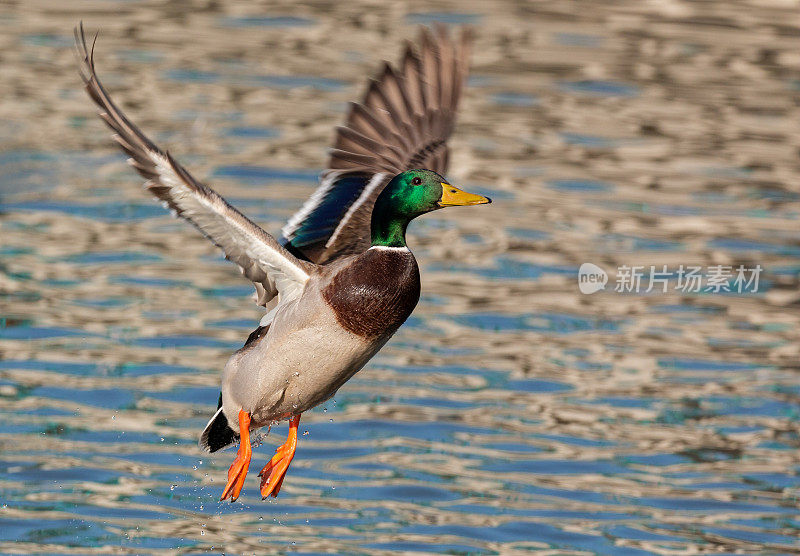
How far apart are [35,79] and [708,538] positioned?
28.0ft

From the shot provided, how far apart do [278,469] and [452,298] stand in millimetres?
4175

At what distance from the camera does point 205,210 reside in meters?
6.29

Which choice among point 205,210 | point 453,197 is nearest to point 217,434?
point 205,210

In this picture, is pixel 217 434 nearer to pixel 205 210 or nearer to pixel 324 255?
pixel 324 255

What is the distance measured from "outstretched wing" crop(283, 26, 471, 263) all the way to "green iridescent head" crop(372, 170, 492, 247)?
58 cm

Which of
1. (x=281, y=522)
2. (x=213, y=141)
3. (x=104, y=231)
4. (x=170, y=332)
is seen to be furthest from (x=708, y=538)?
(x=213, y=141)

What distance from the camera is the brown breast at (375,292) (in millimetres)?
6547

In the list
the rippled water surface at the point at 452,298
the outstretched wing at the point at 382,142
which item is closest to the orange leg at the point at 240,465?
the outstretched wing at the point at 382,142

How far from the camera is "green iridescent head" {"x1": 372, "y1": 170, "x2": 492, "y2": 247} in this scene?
6.61 meters

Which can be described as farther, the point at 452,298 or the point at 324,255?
the point at 452,298

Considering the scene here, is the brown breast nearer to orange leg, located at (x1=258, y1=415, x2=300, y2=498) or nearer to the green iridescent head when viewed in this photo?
the green iridescent head

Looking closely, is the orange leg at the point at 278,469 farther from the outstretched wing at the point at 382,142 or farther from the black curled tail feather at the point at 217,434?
the outstretched wing at the point at 382,142

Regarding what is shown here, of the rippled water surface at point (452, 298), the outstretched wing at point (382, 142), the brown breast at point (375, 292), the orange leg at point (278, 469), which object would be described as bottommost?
the rippled water surface at point (452, 298)

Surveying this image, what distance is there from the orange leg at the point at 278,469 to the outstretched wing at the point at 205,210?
2.16ft
